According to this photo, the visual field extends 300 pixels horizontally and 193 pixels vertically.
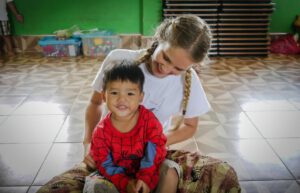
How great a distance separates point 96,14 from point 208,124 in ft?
10.5

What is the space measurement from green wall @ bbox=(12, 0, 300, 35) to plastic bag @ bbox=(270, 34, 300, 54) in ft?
1.32

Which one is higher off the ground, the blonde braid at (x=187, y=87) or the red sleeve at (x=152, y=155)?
the blonde braid at (x=187, y=87)

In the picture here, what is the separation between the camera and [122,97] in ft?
3.56

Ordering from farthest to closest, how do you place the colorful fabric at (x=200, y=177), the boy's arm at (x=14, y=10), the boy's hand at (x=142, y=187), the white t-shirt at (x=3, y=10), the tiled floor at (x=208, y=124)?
the boy's arm at (x=14, y=10), the white t-shirt at (x=3, y=10), the tiled floor at (x=208, y=124), the colorful fabric at (x=200, y=177), the boy's hand at (x=142, y=187)

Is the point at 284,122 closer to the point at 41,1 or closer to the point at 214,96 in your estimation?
the point at 214,96

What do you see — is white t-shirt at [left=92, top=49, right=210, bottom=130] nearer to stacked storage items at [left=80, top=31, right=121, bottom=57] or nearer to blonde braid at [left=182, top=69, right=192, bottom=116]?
blonde braid at [left=182, top=69, right=192, bottom=116]

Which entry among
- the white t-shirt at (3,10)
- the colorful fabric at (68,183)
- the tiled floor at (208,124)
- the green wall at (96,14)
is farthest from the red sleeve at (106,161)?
the white t-shirt at (3,10)

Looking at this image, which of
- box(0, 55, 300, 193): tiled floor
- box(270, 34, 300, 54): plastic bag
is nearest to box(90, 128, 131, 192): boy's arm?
box(0, 55, 300, 193): tiled floor

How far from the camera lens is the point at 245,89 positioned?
333 cm

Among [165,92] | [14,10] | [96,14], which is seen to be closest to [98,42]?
[96,14]

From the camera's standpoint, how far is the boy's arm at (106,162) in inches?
44.6

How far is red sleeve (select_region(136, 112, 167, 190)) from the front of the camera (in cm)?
111

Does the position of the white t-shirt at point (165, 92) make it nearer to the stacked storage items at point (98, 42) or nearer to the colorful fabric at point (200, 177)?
the colorful fabric at point (200, 177)

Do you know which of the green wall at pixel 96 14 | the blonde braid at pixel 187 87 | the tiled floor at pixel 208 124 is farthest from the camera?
the green wall at pixel 96 14
